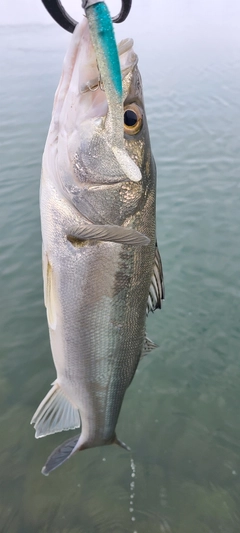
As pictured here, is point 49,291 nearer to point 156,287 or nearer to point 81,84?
point 156,287

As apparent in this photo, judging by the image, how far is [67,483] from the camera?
3.10m

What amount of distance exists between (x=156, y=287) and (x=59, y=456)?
1.07 metres

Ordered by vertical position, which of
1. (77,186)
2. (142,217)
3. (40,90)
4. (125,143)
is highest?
(125,143)

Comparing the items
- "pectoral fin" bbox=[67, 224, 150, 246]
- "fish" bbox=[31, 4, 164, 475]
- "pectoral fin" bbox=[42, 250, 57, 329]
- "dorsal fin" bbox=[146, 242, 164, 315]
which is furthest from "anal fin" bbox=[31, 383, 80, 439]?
"pectoral fin" bbox=[67, 224, 150, 246]

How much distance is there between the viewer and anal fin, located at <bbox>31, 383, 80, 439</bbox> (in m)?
1.99

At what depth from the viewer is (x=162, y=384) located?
377 cm

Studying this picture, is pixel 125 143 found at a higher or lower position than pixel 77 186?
higher

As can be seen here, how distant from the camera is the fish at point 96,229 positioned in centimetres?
140

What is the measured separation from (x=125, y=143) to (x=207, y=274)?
3.64m

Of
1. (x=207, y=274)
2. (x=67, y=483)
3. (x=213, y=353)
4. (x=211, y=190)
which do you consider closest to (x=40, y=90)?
(x=211, y=190)

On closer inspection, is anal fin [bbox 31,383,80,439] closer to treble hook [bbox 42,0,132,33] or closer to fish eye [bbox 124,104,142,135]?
fish eye [bbox 124,104,142,135]

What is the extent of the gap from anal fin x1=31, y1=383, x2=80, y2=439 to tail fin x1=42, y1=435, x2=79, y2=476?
0.58ft

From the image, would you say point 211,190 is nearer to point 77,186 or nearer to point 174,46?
point 77,186

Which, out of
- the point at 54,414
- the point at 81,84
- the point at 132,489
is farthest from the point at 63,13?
the point at 132,489
